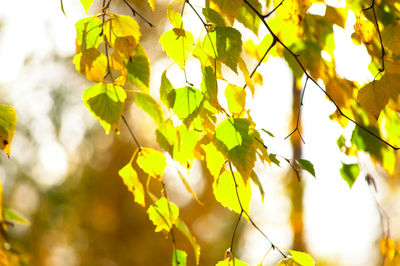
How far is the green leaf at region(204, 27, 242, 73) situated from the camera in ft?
1.83

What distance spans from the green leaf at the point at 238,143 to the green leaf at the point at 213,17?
0.13 metres

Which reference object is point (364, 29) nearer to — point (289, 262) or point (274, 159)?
point (274, 159)

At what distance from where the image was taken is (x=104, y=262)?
5215 mm

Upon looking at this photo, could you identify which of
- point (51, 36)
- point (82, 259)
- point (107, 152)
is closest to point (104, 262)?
point (82, 259)

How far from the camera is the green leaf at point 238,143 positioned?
0.52 m

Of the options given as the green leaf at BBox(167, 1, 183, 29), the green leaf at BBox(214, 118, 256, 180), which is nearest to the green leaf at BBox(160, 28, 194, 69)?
the green leaf at BBox(167, 1, 183, 29)

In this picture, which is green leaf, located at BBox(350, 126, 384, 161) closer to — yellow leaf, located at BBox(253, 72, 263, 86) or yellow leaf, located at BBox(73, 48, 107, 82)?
yellow leaf, located at BBox(253, 72, 263, 86)

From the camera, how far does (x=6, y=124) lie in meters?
0.56

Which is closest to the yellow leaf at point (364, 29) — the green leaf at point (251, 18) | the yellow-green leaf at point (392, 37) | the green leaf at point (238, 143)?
the yellow-green leaf at point (392, 37)

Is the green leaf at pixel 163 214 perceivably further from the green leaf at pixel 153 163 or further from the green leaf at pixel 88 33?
the green leaf at pixel 88 33

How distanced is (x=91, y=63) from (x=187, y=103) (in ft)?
0.46

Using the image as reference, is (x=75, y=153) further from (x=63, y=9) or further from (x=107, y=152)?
(x=63, y=9)

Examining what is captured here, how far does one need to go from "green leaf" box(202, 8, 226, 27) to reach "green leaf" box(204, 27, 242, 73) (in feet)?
0.04

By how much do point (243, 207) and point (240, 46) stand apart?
20 centimetres
